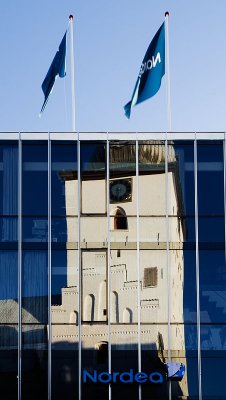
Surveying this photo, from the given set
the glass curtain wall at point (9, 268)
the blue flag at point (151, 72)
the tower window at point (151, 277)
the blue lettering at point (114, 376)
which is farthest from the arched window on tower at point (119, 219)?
the blue lettering at point (114, 376)

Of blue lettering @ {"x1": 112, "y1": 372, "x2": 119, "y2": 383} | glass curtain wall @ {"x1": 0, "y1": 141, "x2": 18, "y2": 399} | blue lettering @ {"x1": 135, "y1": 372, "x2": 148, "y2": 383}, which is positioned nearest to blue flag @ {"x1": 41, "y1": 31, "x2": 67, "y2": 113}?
glass curtain wall @ {"x1": 0, "y1": 141, "x2": 18, "y2": 399}

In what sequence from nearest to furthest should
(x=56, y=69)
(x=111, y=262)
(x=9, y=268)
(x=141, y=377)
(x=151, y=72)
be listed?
(x=141, y=377) < (x=9, y=268) < (x=111, y=262) < (x=151, y=72) < (x=56, y=69)

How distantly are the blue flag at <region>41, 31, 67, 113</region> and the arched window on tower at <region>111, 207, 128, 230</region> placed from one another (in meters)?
5.60

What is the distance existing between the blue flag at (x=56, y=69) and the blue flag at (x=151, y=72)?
2.87 m

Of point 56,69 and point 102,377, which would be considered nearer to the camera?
point 102,377

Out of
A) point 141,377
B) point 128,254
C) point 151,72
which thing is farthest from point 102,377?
point 151,72

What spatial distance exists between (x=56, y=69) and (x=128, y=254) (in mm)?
7908

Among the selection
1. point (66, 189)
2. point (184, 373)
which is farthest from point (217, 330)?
point (66, 189)

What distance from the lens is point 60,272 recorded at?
3231 centimetres

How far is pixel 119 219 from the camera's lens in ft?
107

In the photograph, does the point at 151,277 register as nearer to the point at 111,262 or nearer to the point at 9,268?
the point at 111,262

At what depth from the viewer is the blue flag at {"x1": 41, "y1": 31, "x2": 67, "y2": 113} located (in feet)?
115

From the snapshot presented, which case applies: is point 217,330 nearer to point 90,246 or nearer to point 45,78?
point 90,246

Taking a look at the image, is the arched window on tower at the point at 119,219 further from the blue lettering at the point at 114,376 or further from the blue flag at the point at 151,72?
the blue lettering at the point at 114,376
